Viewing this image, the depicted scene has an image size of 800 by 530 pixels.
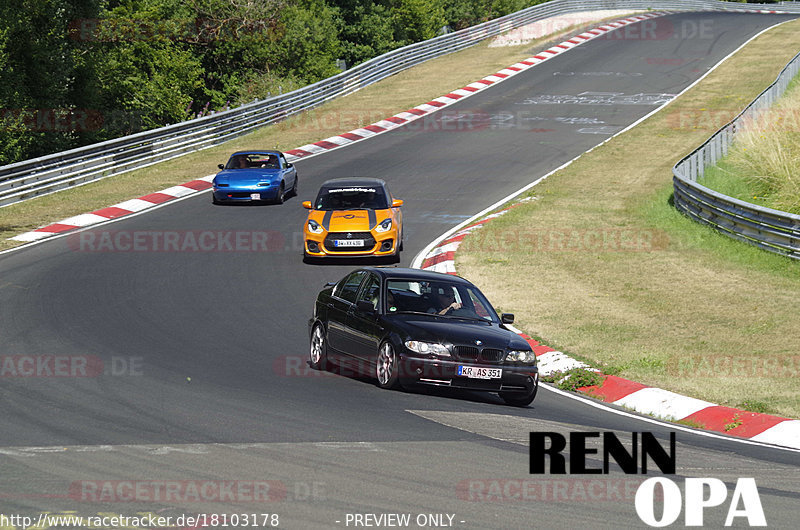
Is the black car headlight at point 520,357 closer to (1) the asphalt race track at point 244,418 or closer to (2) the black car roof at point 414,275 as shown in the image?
(1) the asphalt race track at point 244,418

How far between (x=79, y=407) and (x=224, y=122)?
1096 inches

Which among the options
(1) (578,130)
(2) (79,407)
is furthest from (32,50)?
(2) (79,407)

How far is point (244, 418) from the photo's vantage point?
998cm

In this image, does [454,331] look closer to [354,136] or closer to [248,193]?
[248,193]

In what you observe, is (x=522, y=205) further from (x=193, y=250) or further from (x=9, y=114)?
(x=9, y=114)

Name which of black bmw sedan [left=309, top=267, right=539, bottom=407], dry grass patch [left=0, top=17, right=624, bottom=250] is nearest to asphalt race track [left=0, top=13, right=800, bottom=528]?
black bmw sedan [left=309, top=267, right=539, bottom=407]

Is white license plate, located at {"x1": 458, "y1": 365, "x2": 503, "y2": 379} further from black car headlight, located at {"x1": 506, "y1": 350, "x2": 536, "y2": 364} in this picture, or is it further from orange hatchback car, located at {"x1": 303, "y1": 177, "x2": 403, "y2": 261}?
orange hatchback car, located at {"x1": 303, "y1": 177, "x2": 403, "y2": 261}

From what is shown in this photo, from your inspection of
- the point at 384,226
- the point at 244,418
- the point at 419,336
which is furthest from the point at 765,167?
the point at 244,418

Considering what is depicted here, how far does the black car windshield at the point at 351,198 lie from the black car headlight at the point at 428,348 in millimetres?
9175

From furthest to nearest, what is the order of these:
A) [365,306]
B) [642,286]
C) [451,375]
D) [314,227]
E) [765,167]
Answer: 1. [765,167]
2. [314,227]
3. [642,286]
4. [365,306]
5. [451,375]

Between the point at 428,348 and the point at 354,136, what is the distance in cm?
2618

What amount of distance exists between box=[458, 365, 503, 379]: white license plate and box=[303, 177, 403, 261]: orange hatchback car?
8.52 meters

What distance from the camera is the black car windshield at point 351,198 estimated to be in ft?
66.9

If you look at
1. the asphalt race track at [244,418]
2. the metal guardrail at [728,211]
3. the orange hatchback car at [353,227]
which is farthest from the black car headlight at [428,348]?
the metal guardrail at [728,211]
